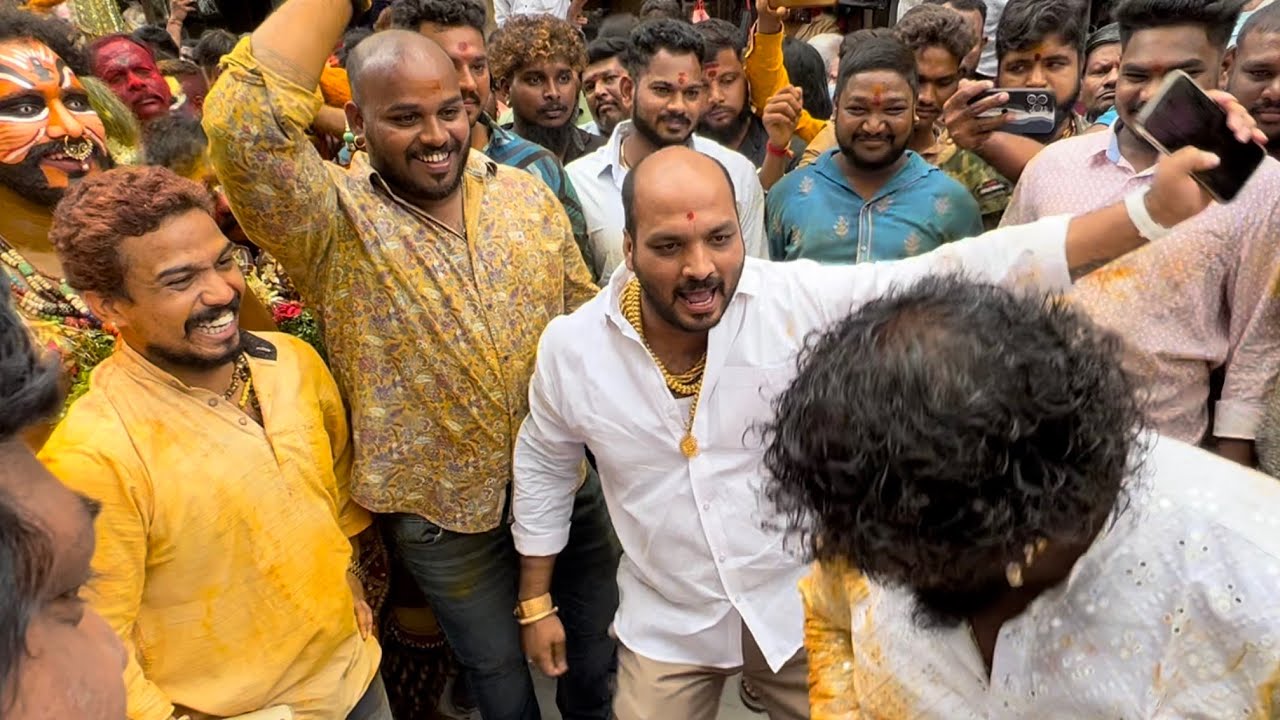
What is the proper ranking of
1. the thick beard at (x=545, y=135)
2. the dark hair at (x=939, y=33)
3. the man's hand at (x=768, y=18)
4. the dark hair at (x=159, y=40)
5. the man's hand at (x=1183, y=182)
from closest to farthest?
the man's hand at (x=1183, y=182) → the dark hair at (x=939, y=33) → the man's hand at (x=768, y=18) → the thick beard at (x=545, y=135) → the dark hair at (x=159, y=40)

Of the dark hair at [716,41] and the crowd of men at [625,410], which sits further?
the dark hair at [716,41]

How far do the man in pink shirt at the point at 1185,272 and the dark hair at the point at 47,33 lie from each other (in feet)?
9.26

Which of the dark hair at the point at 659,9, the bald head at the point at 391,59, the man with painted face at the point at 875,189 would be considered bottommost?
the man with painted face at the point at 875,189

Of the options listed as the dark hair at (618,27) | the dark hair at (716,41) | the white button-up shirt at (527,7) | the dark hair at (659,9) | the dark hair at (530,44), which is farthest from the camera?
the white button-up shirt at (527,7)

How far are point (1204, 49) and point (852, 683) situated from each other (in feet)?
6.35

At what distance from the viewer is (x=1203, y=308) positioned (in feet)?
6.57

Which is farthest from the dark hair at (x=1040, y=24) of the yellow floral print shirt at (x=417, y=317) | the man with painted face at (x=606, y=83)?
the yellow floral print shirt at (x=417, y=317)

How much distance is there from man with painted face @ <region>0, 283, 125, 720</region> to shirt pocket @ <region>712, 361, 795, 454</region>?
1206mm

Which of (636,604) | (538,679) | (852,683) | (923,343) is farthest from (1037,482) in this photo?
(538,679)

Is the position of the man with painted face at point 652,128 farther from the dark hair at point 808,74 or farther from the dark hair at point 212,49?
the dark hair at point 212,49

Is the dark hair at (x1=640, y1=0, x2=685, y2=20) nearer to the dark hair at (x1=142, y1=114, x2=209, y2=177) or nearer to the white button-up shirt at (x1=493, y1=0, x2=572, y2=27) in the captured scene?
the white button-up shirt at (x1=493, y1=0, x2=572, y2=27)

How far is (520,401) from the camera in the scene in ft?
7.05

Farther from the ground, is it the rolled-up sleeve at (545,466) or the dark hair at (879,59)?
the dark hair at (879,59)

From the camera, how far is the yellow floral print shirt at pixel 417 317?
1.94 metres
